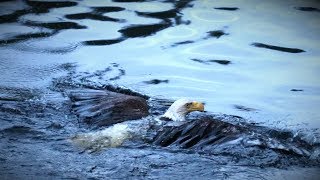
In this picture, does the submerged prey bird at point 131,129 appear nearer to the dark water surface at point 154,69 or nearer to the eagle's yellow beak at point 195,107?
the eagle's yellow beak at point 195,107

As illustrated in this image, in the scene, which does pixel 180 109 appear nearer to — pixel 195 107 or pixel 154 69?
pixel 195 107

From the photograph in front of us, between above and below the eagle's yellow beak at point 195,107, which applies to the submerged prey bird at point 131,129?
below

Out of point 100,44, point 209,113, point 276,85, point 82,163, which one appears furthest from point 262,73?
point 82,163

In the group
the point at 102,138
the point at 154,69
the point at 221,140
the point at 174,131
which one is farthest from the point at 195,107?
the point at 154,69

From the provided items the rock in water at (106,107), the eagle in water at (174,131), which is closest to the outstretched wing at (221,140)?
the eagle in water at (174,131)

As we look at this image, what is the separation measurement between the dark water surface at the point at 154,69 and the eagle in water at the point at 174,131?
0.12 metres

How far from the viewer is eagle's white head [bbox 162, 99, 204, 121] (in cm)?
385

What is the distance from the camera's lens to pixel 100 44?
573 cm

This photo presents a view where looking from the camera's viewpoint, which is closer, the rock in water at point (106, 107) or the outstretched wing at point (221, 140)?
the outstretched wing at point (221, 140)

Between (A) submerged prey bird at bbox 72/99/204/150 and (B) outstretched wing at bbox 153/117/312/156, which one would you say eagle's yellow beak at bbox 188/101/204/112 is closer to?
(A) submerged prey bird at bbox 72/99/204/150

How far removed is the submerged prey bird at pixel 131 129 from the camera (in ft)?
11.2

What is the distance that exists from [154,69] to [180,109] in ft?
4.23

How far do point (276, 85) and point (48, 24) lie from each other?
310 centimetres

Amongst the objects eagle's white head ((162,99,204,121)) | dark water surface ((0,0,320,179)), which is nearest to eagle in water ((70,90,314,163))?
eagle's white head ((162,99,204,121))
